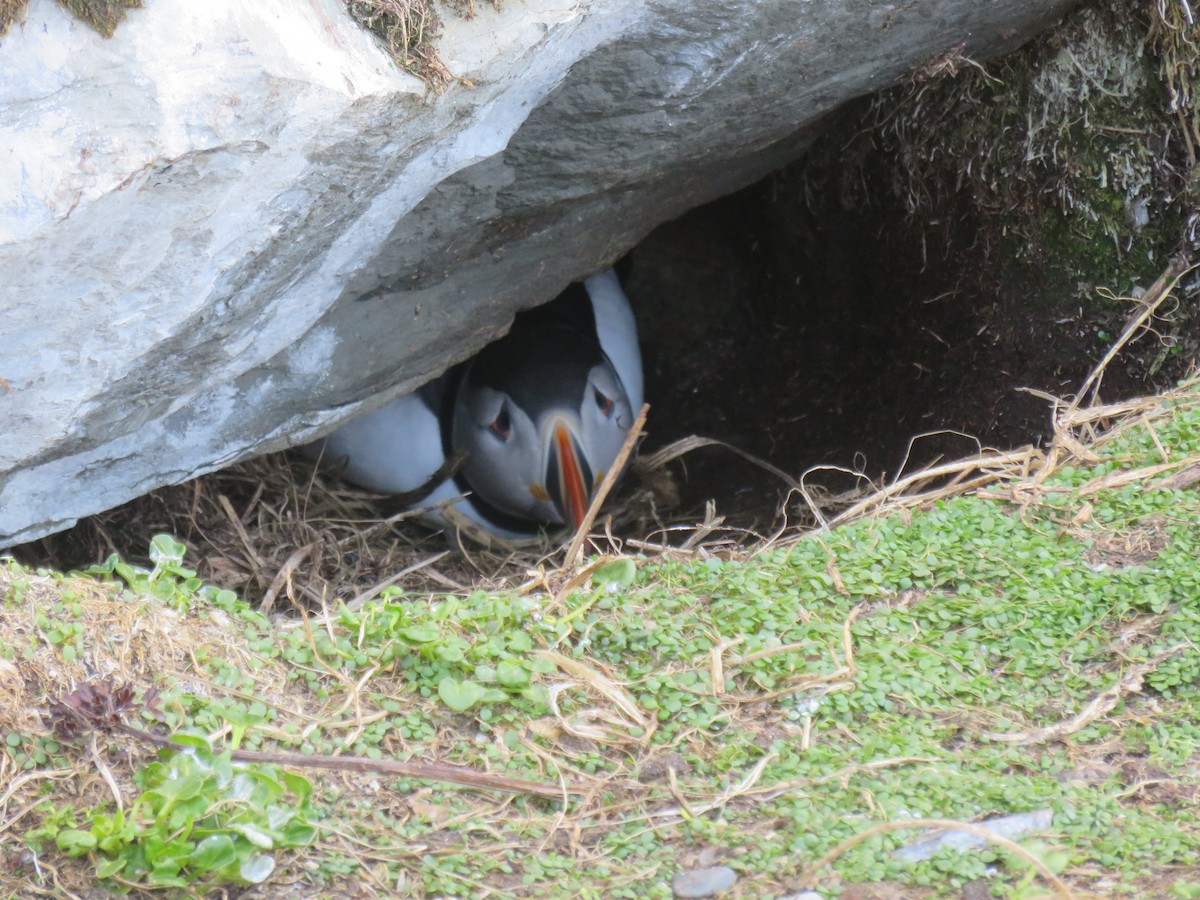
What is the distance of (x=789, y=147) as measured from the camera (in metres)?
3.48

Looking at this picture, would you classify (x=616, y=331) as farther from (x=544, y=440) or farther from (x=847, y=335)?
(x=847, y=335)

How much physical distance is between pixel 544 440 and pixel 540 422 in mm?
64

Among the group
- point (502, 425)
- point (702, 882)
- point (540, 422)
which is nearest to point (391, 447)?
point (502, 425)

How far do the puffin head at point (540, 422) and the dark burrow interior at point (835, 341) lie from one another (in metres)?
0.29

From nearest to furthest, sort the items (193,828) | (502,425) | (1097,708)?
(193,828) → (1097,708) → (502,425)

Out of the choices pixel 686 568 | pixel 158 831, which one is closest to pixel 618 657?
pixel 686 568

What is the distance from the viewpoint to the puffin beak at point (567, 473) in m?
3.56

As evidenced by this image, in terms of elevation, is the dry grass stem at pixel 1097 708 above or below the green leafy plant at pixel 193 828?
below

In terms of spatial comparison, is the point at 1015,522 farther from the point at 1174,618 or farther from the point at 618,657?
the point at 618,657

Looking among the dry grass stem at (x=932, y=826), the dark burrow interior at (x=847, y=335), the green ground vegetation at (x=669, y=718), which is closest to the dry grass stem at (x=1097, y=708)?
the green ground vegetation at (x=669, y=718)

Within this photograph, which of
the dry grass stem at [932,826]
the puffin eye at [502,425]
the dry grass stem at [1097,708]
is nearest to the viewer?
the dry grass stem at [932,826]

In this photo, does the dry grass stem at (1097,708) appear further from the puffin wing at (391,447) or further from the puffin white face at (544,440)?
the puffin wing at (391,447)

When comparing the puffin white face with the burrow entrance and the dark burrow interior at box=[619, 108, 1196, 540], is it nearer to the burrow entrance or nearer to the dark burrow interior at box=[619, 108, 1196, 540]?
the burrow entrance

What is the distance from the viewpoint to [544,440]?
3.65 metres
